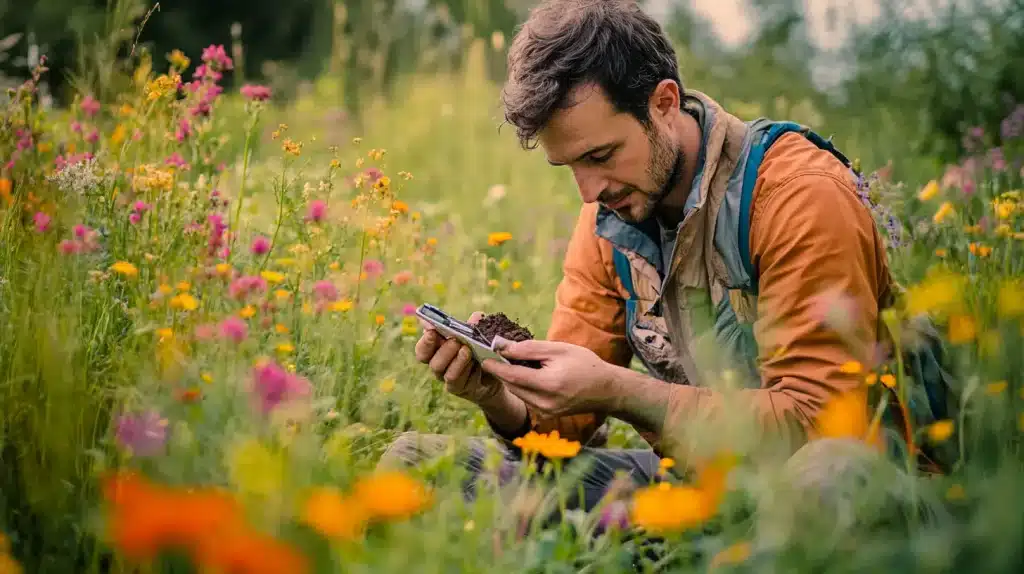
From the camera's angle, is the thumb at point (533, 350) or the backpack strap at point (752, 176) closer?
the thumb at point (533, 350)

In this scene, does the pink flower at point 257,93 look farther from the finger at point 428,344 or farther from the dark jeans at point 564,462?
the dark jeans at point 564,462

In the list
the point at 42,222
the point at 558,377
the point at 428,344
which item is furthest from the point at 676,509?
the point at 42,222

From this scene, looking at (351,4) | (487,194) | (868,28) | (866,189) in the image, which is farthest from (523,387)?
(351,4)

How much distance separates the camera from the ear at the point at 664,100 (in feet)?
7.46

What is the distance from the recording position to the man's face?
221cm

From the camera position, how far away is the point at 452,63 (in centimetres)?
768

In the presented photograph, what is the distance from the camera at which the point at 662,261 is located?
238 centimetres

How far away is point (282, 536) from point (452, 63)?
6.80 m

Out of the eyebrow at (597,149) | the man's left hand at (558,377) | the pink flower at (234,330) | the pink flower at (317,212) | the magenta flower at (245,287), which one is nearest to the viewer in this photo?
the pink flower at (234,330)

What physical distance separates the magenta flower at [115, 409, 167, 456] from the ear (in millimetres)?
1354

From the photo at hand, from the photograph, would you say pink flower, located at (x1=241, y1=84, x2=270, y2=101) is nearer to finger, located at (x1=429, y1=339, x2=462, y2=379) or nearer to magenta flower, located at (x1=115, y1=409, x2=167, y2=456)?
finger, located at (x1=429, y1=339, x2=462, y2=379)

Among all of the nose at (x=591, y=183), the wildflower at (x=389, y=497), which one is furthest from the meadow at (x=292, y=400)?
the nose at (x=591, y=183)

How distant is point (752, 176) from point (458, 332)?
2.43ft

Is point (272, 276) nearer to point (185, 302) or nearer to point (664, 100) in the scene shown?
point (185, 302)
